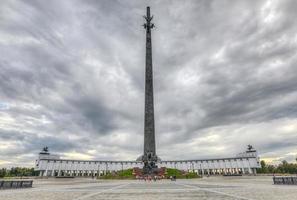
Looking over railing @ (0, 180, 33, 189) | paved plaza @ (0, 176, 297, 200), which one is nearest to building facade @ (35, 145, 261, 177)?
railing @ (0, 180, 33, 189)

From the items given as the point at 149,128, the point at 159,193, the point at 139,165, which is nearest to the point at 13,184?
the point at 159,193

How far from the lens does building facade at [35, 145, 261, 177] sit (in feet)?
305

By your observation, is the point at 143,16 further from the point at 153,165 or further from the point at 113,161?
the point at 113,161

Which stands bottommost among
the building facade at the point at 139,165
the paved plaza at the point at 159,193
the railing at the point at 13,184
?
the paved plaza at the point at 159,193

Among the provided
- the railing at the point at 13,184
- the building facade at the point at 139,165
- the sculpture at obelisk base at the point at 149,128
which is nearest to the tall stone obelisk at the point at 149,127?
the sculpture at obelisk base at the point at 149,128

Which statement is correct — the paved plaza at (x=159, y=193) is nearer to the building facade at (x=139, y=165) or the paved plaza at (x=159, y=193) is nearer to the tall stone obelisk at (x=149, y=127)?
the tall stone obelisk at (x=149, y=127)

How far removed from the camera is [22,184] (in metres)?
24.1

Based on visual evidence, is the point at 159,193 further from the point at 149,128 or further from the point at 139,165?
the point at 139,165

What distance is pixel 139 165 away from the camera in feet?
337

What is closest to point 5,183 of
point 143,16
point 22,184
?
point 22,184

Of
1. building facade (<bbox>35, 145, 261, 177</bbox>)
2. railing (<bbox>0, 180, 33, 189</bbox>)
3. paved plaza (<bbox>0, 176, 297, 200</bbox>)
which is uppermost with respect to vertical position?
building facade (<bbox>35, 145, 261, 177</bbox>)

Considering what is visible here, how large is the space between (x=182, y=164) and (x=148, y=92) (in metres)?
57.7

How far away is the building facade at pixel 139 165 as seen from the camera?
92875 millimetres

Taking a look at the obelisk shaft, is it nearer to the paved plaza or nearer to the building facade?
the paved plaza
